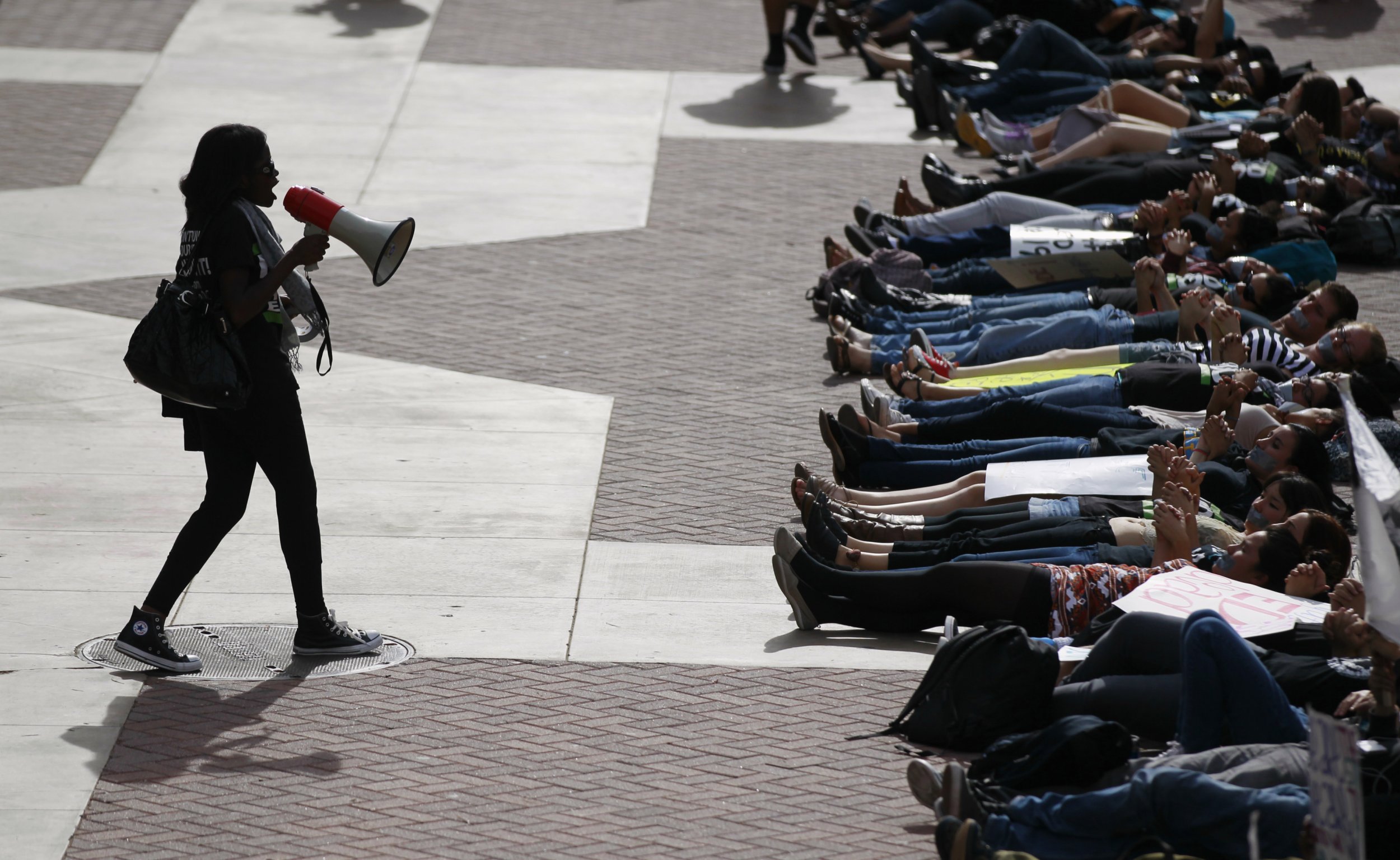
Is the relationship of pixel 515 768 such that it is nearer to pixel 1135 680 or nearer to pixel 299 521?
pixel 299 521

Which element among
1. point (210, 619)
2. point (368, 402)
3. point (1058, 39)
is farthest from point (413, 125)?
point (210, 619)

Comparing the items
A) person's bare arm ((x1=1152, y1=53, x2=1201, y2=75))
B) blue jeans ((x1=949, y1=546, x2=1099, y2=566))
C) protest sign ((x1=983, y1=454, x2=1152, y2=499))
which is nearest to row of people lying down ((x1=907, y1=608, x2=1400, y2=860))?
blue jeans ((x1=949, y1=546, x2=1099, y2=566))

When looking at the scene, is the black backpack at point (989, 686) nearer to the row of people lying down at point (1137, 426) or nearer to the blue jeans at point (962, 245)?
the row of people lying down at point (1137, 426)

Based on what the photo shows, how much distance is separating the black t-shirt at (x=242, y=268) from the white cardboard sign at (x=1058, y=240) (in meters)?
5.46

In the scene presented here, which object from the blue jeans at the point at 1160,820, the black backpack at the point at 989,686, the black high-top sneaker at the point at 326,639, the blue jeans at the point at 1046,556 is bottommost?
the black high-top sneaker at the point at 326,639

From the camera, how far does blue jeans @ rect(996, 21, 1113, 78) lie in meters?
14.4

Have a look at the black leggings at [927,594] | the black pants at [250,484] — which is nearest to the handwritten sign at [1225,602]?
the black leggings at [927,594]

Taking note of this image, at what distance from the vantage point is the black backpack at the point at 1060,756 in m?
4.58

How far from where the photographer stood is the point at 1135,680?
5035 millimetres

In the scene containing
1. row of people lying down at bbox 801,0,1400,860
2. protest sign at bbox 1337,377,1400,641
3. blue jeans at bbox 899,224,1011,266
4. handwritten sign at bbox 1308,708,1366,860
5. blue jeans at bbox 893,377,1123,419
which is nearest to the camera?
handwritten sign at bbox 1308,708,1366,860

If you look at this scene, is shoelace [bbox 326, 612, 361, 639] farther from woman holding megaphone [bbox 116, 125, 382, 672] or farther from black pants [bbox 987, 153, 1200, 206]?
black pants [bbox 987, 153, 1200, 206]

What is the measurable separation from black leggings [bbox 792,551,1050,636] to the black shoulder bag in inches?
85.5

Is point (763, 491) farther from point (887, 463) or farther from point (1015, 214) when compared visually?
point (1015, 214)

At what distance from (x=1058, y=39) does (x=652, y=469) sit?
26.9 feet
